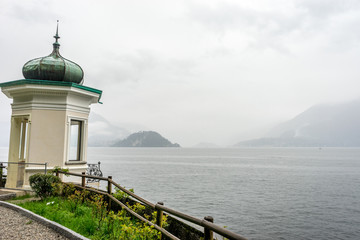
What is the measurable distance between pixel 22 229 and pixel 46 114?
587 centimetres

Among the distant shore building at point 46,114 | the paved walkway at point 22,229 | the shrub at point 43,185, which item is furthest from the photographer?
the distant shore building at point 46,114

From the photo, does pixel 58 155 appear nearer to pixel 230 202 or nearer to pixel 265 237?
pixel 265 237

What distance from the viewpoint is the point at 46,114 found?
11562mm

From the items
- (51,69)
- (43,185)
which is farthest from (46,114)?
(43,185)

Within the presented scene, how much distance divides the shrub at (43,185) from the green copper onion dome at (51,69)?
454 centimetres

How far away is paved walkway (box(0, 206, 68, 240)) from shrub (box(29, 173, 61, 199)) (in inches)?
63.5

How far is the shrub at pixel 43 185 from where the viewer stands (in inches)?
374

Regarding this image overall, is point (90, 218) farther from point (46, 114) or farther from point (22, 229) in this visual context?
point (46, 114)

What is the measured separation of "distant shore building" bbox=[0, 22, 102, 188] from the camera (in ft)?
37.3

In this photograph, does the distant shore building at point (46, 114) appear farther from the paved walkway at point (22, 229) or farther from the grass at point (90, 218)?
the paved walkway at point (22, 229)

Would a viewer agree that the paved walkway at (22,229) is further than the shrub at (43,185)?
No

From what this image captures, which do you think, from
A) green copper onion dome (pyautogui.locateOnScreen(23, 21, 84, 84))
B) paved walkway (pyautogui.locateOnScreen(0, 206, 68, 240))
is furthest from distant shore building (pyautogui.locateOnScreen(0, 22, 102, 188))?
paved walkway (pyautogui.locateOnScreen(0, 206, 68, 240))

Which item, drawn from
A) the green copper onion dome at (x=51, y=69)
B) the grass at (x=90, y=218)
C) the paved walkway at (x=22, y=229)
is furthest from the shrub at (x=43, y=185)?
the green copper onion dome at (x=51, y=69)

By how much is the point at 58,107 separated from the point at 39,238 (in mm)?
6591
